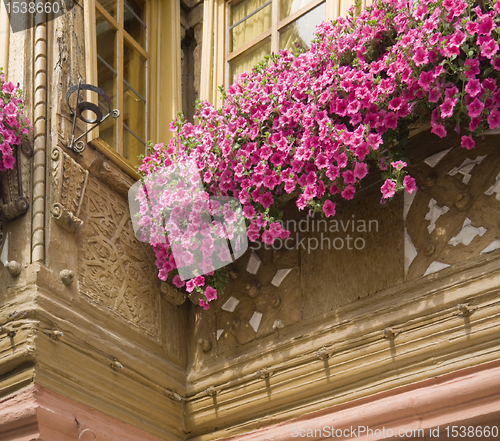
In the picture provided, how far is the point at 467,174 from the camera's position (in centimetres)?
353

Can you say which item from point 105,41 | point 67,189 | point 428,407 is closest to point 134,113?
point 105,41

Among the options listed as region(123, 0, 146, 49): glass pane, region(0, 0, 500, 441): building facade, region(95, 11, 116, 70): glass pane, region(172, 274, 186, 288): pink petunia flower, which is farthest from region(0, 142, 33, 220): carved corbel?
region(123, 0, 146, 49): glass pane

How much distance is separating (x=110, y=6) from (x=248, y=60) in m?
0.93

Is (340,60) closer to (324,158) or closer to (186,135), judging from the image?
(324,158)

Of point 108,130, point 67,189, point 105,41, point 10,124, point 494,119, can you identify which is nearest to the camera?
point 494,119

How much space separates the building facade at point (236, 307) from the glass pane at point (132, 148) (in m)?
0.02

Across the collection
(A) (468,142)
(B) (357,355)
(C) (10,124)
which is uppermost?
(C) (10,124)

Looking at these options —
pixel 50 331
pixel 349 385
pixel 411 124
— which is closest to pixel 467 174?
pixel 411 124

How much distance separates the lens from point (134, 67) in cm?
488

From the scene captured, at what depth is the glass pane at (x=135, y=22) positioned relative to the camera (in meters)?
5.03

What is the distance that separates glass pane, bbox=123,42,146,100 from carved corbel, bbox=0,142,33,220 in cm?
125

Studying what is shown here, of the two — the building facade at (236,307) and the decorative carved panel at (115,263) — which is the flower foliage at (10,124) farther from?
the decorative carved panel at (115,263)

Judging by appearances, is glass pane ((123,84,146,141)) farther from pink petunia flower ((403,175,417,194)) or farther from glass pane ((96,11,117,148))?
pink petunia flower ((403,175,417,194))

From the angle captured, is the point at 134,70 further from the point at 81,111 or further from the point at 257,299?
the point at 257,299
